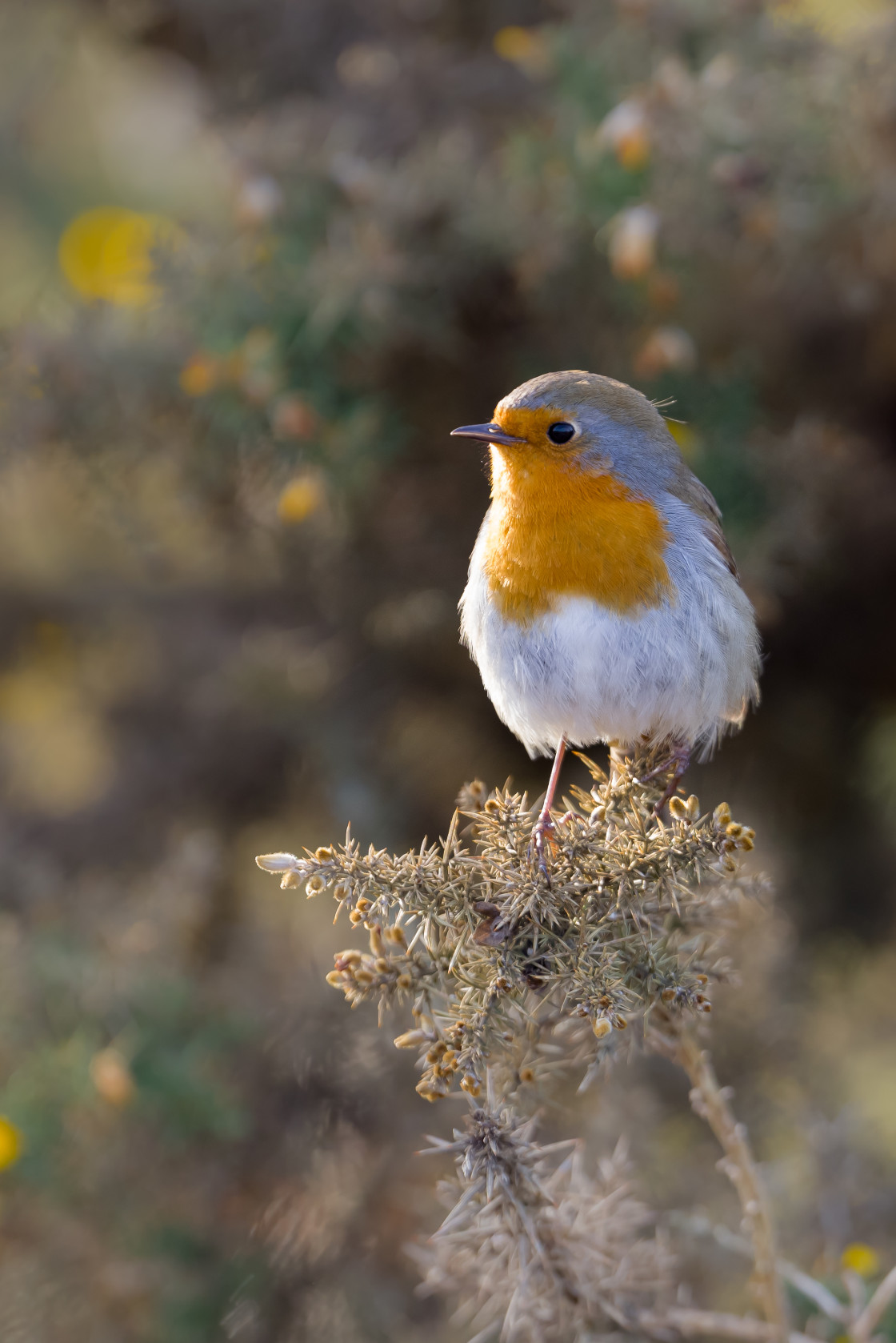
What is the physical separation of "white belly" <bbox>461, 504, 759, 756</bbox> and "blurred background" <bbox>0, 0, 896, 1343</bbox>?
0.97 feet

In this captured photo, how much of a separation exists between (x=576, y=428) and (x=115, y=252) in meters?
1.29

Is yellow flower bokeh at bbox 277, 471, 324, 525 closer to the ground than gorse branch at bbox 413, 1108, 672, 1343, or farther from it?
farther from it

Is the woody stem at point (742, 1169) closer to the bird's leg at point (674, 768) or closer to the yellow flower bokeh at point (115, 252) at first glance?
the bird's leg at point (674, 768)

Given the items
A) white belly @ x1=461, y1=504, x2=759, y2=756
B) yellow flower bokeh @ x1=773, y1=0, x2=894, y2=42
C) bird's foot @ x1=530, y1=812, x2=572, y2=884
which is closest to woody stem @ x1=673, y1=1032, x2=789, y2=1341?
bird's foot @ x1=530, y1=812, x2=572, y2=884

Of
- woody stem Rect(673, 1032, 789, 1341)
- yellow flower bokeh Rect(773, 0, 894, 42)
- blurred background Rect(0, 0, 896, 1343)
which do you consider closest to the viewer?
woody stem Rect(673, 1032, 789, 1341)

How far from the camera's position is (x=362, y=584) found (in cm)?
165

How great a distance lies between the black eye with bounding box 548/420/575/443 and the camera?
1091 mm

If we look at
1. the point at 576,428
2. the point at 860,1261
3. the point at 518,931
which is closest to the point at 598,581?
the point at 576,428

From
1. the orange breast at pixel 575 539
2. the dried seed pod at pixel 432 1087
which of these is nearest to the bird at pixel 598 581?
the orange breast at pixel 575 539

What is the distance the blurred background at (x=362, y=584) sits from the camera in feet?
4.60

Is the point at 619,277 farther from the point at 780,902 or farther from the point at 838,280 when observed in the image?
the point at 780,902

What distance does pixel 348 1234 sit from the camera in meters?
1.44

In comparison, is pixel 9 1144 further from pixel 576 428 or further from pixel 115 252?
pixel 115 252

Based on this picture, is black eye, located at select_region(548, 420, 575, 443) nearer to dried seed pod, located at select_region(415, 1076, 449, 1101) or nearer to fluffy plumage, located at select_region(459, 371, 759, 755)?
fluffy plumage, located at select_region(459, 371, 759, 755)
